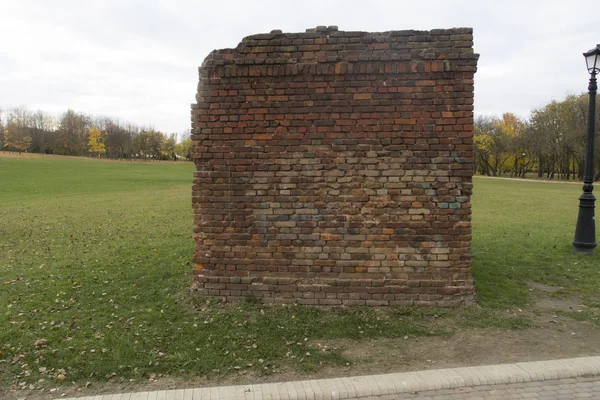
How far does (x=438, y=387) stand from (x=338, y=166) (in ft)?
8.96

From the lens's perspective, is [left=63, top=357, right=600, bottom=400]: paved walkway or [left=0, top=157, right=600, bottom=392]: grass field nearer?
[left=63, top=357, right=600, bottom=400]: paved walkway

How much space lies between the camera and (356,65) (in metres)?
5.22

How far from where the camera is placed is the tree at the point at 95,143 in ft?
299

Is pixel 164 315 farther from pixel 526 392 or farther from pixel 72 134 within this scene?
pixel 72 134

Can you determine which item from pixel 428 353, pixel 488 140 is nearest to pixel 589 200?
pixel 428 353

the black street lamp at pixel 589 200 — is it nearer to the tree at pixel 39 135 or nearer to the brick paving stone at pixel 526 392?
the brick paving stone at pixel 526 392

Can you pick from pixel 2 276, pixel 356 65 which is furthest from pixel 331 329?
pixel 2 276

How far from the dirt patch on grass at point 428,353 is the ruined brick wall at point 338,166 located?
0.85 m

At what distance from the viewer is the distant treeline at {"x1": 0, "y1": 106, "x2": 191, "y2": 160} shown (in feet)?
281

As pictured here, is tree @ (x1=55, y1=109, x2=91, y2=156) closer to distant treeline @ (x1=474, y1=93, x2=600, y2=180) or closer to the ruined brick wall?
distant treeline @ (x1=474, y1=93, x2=600, y2=180)

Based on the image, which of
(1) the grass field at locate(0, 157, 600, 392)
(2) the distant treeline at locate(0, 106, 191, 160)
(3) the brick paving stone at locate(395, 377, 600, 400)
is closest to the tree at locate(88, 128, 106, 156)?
(2) the distant treeline at locate(0, 106, 191, 160)

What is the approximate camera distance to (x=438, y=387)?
3.63m

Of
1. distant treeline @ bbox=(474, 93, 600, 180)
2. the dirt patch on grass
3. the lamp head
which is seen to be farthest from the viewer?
distant treeline @ bbox=(474, 93, 600, 180)

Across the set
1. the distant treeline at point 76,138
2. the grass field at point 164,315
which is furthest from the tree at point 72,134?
the grass field at point 164,315
